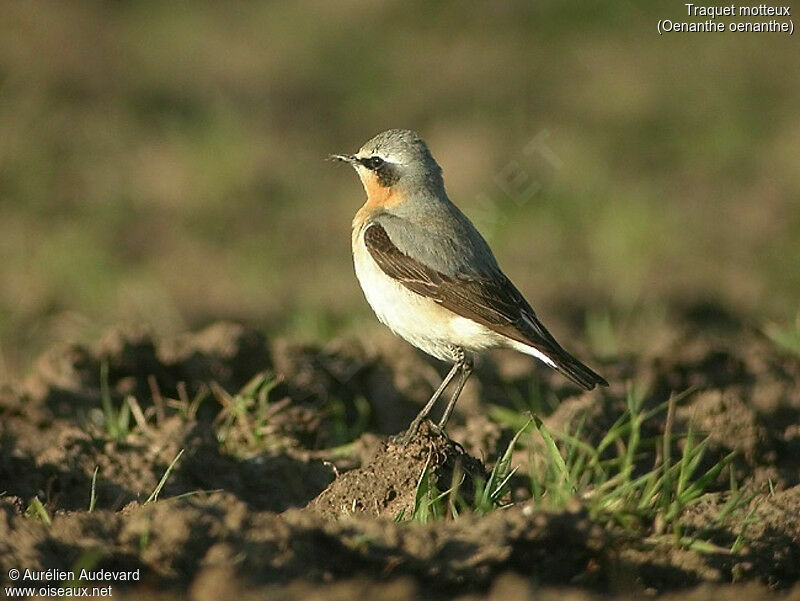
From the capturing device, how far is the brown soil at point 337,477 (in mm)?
4602

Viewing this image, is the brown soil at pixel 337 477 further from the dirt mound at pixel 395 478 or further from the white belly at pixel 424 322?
the white belly at pixel 424 322

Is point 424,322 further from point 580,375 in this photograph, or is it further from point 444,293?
point 580,375

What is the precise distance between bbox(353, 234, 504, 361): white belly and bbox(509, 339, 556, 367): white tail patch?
0.07m

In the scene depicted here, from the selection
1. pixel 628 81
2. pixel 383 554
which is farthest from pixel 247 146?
pixel 383 554

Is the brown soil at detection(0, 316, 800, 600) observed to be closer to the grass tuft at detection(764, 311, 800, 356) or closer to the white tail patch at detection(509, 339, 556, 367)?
the grass tuft at detection(764, 311, 800, 356)

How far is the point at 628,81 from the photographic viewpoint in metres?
15.7

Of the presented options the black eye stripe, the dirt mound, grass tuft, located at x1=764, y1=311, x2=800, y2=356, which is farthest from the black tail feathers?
grass tuft, located at x1=764, y1=311, x2=800, y2=356

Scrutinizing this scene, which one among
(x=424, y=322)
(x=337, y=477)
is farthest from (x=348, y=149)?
(x=337, y=477)

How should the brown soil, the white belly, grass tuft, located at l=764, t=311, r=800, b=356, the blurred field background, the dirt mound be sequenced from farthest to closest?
the blurred field background
grass tuft, located at l=764, t=311, r=800, b=356
the white belly
the dirt mound
the brown soil

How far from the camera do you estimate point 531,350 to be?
6.57 m

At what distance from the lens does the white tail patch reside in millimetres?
6523

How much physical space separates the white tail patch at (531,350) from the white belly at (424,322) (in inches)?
2.9

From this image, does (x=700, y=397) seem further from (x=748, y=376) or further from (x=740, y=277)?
(x=740, y=277)

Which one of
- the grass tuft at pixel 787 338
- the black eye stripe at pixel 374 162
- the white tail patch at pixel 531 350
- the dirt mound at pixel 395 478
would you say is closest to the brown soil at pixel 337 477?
the dirt mound at pixel 395 478
